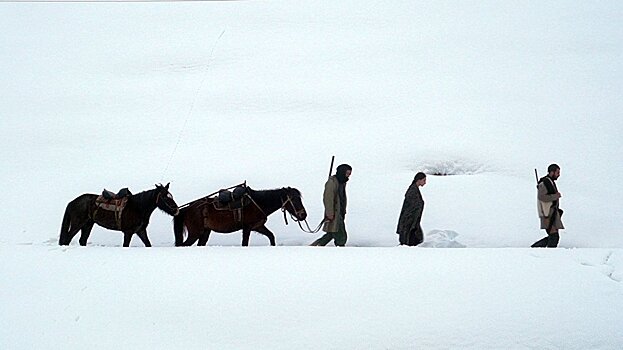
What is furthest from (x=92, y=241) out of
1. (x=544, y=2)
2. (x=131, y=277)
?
(x=544, y=2)

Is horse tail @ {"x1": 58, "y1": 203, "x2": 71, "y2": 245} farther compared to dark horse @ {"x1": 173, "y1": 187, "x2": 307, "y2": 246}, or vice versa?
horse tail @ {"x1": 58, "y1": 203, "x2": 71, "y2": 245}

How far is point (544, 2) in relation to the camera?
3512 centimetres

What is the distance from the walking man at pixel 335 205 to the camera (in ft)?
42.8

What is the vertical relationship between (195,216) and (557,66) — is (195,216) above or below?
below

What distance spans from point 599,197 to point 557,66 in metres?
10.4

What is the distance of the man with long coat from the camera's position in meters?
13.0

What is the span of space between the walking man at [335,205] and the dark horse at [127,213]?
257cm

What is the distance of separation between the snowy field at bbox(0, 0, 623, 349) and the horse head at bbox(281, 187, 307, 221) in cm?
109

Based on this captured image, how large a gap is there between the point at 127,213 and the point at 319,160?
7376 mm

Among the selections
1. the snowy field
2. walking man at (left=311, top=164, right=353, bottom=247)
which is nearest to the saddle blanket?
the snowy field

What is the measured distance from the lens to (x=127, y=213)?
1318cm

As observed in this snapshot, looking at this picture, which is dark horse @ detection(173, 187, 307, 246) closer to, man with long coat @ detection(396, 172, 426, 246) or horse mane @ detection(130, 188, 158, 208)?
horse mane @ detection(130, 188, 158, 208)

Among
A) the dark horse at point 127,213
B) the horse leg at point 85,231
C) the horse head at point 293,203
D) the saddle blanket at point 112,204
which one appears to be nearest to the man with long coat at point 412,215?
the horse head at point 293,203

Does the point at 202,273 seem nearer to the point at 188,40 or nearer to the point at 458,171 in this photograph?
the point at 458,171
